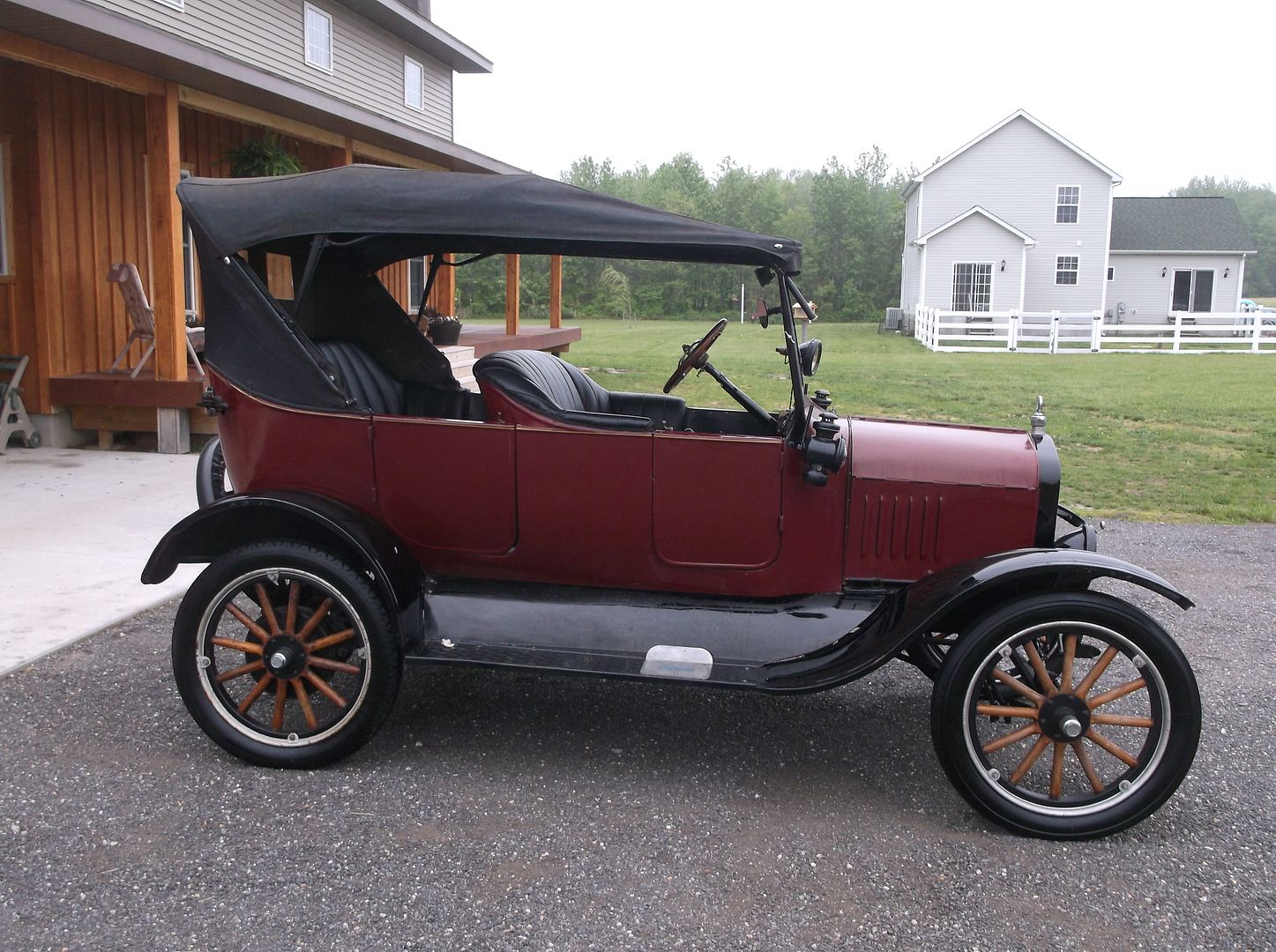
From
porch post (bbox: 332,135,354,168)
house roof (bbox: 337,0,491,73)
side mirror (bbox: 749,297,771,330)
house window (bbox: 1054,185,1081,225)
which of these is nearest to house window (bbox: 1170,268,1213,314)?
house window (bbox: 1054,185,1081,225)

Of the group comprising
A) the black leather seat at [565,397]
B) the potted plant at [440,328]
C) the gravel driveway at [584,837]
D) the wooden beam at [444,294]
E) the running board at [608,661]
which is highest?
the wooden beam at [444,294]

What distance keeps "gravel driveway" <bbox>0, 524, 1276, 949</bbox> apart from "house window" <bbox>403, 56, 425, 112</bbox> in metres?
15.5

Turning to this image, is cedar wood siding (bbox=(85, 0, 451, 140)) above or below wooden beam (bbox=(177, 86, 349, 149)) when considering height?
above

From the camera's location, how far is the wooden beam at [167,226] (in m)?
8.68

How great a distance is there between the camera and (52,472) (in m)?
8.11

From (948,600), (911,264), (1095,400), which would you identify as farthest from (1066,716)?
(911,264)

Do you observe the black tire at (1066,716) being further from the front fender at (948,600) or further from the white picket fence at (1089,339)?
the white picket fence at (1089,339)

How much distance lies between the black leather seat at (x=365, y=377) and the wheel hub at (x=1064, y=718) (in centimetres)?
259

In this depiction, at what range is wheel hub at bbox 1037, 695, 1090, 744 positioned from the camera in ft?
10.3

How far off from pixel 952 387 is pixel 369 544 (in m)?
13.6

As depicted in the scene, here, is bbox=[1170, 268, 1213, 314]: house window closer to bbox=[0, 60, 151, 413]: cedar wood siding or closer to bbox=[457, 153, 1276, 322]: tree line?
bbox=[457, 153, 1276, 322]: tree line

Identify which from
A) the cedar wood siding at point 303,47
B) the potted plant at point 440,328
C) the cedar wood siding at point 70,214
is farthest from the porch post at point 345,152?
the cedar wood siding at point 70,214

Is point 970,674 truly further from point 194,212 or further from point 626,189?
point 626,189

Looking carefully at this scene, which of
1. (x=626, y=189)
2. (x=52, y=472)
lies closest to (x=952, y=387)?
(x=52, y=472)
